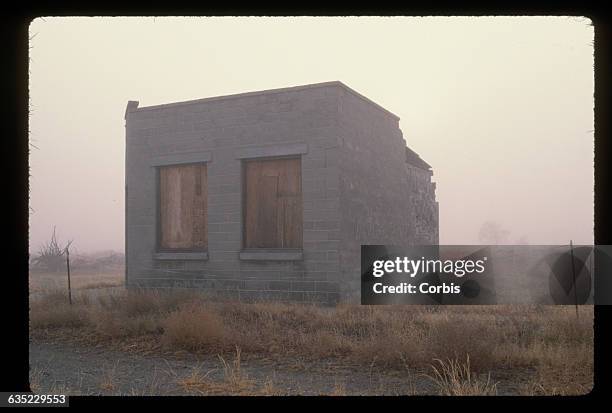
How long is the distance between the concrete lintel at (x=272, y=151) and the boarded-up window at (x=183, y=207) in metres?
1.24

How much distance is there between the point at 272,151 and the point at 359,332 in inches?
194

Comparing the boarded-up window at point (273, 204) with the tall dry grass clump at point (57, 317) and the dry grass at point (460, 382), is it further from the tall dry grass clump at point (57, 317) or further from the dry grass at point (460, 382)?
the dry grass at point (460, 382)

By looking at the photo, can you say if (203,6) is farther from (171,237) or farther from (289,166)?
(171,237)

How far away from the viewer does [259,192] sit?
1162cm

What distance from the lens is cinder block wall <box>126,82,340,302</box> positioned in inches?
428

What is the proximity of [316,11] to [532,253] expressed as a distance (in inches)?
800

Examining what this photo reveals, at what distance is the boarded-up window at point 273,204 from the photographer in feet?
37.0

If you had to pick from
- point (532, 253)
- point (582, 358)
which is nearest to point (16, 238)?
point (582, 358)

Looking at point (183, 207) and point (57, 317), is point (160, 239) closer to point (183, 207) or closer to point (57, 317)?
point (183, 207)

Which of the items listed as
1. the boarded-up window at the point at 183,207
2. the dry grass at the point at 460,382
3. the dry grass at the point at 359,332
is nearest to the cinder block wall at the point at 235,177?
the boarded-up window at the point at 183,207

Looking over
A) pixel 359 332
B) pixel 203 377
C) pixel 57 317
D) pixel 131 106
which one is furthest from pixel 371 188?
pixel 203 377

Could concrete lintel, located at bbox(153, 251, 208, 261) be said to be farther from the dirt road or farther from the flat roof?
the dirt road

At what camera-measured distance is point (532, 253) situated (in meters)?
21.3

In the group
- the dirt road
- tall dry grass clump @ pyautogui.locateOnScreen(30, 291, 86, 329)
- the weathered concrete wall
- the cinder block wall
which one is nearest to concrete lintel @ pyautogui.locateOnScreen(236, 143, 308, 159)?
the cinder block wall
